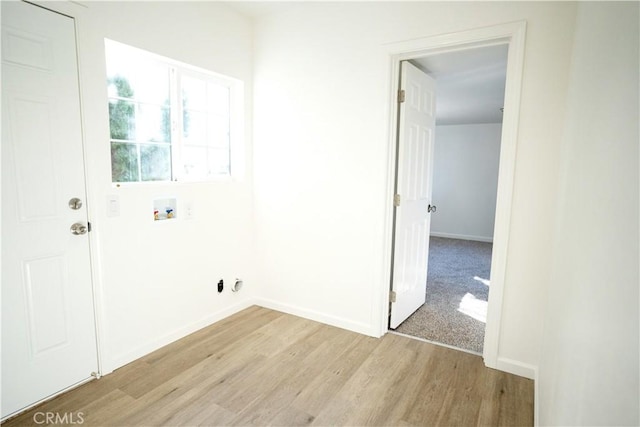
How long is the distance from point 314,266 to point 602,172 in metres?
2.46

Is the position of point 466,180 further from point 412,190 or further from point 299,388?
point 299,388

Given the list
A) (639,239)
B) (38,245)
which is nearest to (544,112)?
(639,239)

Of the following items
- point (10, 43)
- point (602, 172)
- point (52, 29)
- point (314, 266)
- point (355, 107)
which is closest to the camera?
point (602, 172)

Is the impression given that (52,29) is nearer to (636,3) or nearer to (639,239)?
(636,3)

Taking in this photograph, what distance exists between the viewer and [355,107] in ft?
8.94

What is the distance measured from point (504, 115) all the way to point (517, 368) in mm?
1674

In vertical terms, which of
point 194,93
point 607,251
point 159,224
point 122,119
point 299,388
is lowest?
point 299,388

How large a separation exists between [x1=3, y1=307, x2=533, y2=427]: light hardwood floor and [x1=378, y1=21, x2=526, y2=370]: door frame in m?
0.39

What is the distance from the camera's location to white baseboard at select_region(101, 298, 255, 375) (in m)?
2.29

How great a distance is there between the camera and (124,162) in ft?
7.64

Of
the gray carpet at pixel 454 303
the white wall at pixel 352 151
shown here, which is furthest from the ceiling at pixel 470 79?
the gray carpet at pixel 454 303

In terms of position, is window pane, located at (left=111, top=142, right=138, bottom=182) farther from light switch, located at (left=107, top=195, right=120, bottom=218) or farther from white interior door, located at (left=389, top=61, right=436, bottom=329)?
white interior door, located at (left=389, top=61, right=436, bottom=329)

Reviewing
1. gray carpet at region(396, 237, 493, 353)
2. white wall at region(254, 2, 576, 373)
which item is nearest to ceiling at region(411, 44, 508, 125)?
white wall at region(254, 2, 576, 373)

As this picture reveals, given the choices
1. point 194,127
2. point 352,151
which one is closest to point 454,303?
point 352,151
